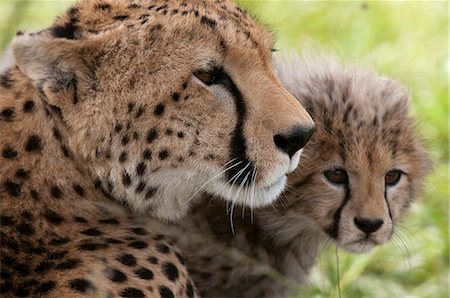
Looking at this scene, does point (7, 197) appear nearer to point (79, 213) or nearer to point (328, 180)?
point (79, 213)

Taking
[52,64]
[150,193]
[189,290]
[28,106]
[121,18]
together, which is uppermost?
[121,18]

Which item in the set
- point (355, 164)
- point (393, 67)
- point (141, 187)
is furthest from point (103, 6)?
point (393, 67)

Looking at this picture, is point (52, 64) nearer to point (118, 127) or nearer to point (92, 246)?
point (118, 127)

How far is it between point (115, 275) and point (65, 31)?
0.59 m

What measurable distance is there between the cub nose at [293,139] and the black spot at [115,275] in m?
0.48

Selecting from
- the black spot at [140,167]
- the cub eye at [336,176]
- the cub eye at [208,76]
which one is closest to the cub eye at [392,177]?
the cub eye at [336,176]

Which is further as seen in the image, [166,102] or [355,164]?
[355,164]

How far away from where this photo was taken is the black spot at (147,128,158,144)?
2.67m

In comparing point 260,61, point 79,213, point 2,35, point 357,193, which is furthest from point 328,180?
point 2,35

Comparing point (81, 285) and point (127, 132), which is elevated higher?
point (127, 132)

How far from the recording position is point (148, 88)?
8.74 feet

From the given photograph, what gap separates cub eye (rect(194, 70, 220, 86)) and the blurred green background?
1.61ft

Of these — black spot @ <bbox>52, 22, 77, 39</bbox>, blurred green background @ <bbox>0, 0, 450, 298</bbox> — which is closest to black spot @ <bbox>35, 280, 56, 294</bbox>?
black spot @ <bbox>52, 22, 77, 39</bbox>

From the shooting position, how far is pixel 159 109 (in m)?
2.68
